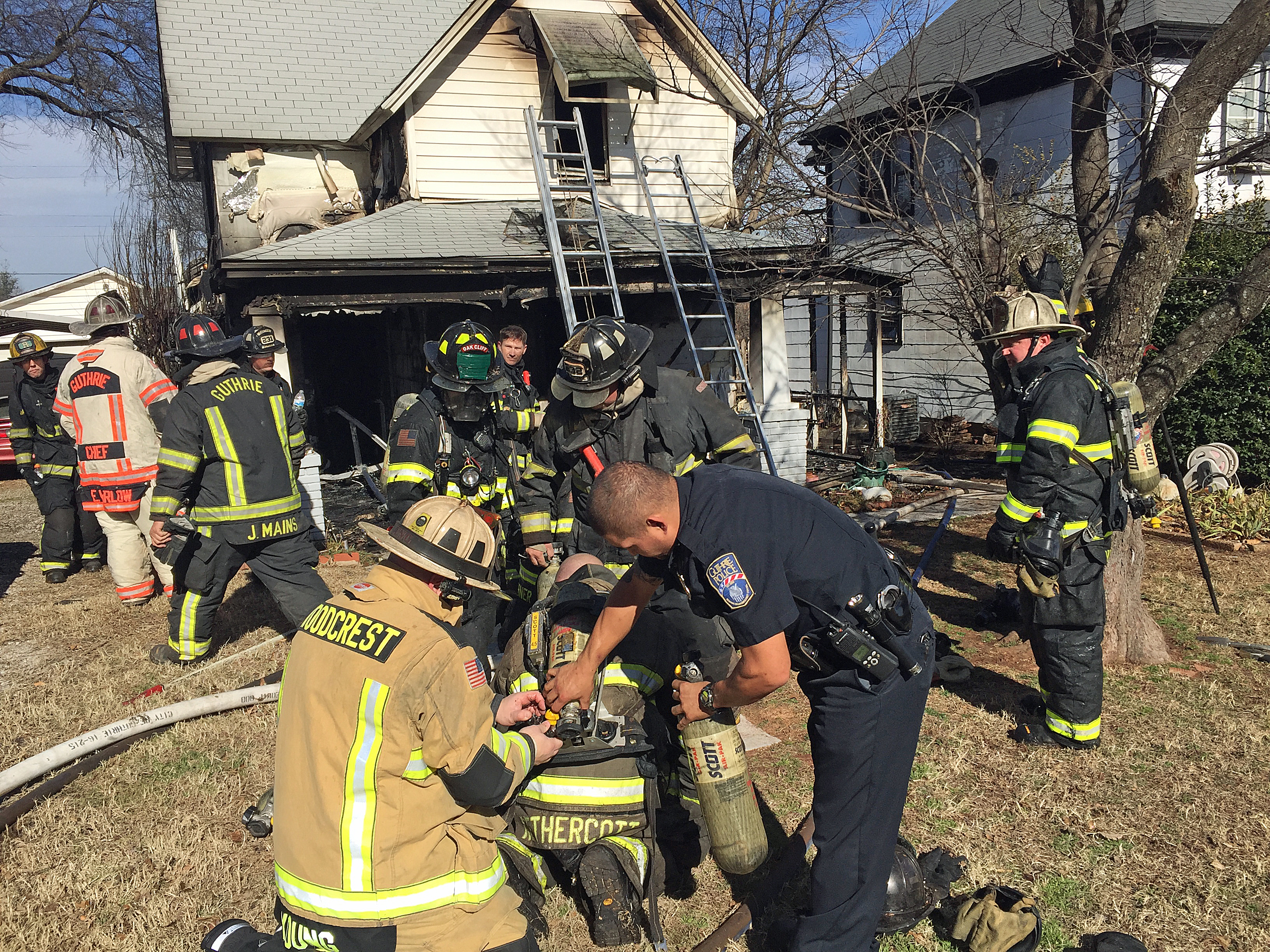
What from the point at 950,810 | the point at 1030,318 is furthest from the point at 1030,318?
the point at 950,810

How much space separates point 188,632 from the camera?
597 cm

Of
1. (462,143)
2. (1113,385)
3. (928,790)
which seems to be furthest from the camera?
(462,143)

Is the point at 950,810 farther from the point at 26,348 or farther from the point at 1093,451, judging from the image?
the point at 26,348

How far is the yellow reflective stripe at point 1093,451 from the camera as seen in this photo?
173 inches

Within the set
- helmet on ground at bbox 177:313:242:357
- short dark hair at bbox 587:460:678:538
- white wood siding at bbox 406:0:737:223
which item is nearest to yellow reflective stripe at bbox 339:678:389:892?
short dark hair at bbox 587:460:678:538

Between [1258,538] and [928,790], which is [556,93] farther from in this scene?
[928,790]

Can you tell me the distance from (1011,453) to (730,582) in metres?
2.55

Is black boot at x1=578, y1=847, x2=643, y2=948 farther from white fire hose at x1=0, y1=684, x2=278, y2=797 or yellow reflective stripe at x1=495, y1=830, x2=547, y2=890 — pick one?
white fire hose at x1=0, y1=684, x2=278, y2=797

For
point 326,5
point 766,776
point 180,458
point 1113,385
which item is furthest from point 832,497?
point 326,5

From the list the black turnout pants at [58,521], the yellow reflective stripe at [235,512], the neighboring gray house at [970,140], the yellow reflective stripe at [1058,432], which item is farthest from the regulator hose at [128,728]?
the neighboring gray house at [970,140]

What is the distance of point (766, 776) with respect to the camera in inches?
177

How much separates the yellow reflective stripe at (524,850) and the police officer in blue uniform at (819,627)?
101 centimetres

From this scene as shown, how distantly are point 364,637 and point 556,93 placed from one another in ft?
39.3

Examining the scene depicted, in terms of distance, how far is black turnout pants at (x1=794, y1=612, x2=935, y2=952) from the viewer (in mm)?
2859
